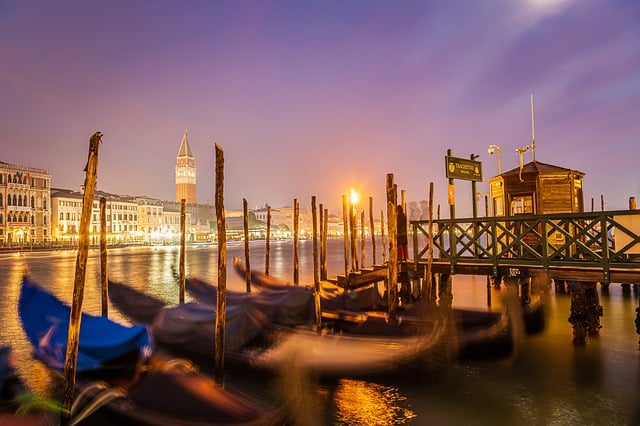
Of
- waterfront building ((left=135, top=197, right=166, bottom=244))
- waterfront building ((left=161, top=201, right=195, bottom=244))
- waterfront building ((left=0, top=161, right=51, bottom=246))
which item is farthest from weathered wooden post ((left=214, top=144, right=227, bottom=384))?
waterfront building ((left=161, top=201, right=195, bottom=244))

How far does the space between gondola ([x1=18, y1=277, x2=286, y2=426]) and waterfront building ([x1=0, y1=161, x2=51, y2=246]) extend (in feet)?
195

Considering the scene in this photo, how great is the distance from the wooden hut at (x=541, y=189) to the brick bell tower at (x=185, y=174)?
139362mm

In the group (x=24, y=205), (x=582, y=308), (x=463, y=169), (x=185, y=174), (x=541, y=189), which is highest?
(x=185, y=174)

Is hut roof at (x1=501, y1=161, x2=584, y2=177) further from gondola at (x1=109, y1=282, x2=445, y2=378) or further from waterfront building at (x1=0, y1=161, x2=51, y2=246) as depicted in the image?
waterfront building at (x1=0, y1=161, x2=51, y2=246)

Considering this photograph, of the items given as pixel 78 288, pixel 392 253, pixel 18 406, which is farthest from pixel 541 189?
pixel 18 406

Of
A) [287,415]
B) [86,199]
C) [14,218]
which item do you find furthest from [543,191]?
[14,218]

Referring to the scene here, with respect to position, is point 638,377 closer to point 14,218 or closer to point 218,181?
point 218,181

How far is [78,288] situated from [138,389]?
5.78ft

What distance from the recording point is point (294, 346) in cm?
925

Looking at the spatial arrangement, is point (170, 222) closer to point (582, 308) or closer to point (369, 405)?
point (582, 308)

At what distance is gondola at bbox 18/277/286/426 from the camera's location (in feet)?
17.6

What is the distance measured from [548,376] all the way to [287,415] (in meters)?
5.99

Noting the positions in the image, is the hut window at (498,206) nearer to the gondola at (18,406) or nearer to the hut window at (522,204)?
the hut window at (522,204)

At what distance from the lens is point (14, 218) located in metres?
59.2
